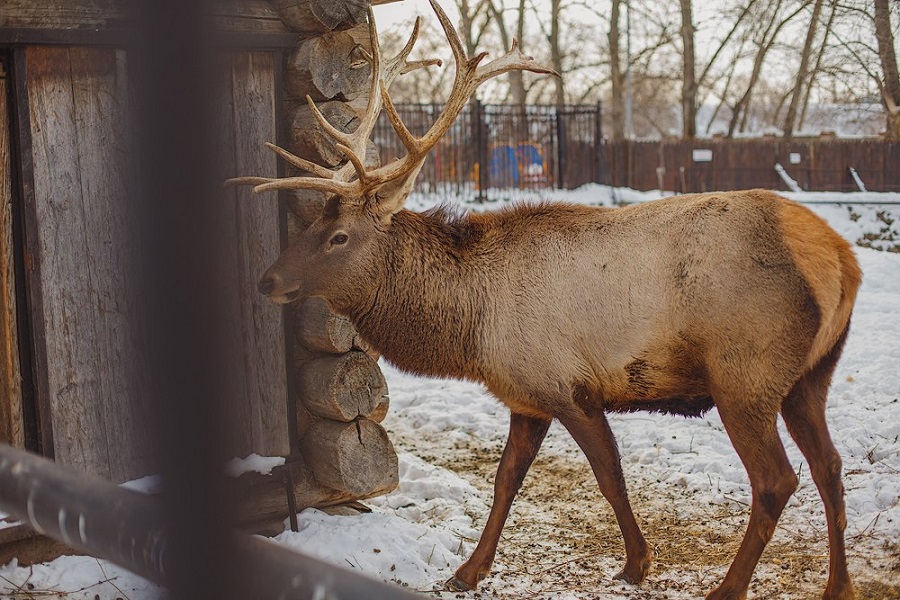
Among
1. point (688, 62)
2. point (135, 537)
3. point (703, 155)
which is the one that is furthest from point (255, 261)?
point (688, 62)

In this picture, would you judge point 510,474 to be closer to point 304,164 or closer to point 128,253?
point 304,164

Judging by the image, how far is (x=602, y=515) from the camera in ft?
19.7

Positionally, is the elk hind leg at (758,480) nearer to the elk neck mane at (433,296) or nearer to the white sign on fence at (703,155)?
the elk neck mane at (433,296)

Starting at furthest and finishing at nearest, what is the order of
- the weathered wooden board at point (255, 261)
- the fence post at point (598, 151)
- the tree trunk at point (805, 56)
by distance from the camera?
the fence post at point (598, 151)
the tree trunk at point (805, 56)
the weathered wooden board at point (255, 261)

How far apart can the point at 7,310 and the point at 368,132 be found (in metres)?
2.12

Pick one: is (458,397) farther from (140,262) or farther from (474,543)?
(140,262)

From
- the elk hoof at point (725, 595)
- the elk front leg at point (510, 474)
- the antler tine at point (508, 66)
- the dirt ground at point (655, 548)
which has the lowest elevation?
the dirt ground at point (655, 548)

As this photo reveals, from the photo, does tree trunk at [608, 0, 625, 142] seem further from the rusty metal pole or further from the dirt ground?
the rusty metal pole

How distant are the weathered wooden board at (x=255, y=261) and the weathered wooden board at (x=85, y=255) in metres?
0.59

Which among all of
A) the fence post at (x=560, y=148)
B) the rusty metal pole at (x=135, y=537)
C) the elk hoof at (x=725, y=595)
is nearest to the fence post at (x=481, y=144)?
the fence post at (x=560, y=148)

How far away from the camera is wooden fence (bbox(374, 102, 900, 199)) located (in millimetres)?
19781

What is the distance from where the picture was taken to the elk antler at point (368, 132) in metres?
4.79

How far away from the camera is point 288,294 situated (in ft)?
15.9

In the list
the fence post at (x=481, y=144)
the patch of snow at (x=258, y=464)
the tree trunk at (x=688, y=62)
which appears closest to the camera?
the patch of snow at (x=258, y=464)
